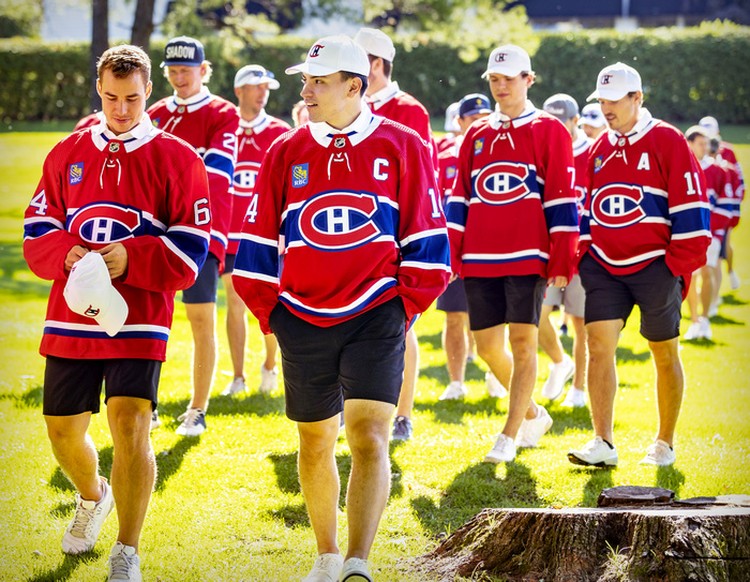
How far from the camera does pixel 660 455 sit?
7.78m

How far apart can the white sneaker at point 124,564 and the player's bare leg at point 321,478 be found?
32.7 inches

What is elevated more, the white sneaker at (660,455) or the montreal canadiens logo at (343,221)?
the montreal canadiens logo at (343,221)

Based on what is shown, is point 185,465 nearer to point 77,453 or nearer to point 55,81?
point 77,453

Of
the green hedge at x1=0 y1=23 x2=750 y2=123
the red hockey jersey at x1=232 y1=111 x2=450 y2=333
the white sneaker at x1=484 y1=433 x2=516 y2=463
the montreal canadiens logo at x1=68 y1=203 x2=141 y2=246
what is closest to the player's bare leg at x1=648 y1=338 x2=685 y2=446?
the white sneaker at x1=484 y1=433 x2=516 y2=463

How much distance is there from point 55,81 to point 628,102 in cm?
2718

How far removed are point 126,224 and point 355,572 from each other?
1.90m

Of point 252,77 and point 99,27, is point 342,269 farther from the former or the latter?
point 99,27

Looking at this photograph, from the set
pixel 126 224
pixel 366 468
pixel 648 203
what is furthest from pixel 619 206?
pixel 126 224

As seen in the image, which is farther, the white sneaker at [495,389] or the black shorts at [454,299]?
the white sneaker at [495,389]

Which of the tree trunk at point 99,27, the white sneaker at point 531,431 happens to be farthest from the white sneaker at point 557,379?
the tree trunk at point 99,27

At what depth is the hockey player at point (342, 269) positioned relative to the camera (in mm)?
5027

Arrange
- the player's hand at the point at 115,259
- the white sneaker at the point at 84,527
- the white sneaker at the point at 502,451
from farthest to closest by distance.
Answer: the white sneaker at the point at 502,451 → the white sneaker at the point at 84,527 → the player's hand at the point at 115,259

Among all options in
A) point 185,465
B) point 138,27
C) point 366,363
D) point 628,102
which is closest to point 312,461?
point 366,363

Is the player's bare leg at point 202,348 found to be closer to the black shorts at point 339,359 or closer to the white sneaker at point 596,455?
the white sneaker at point 596,455
